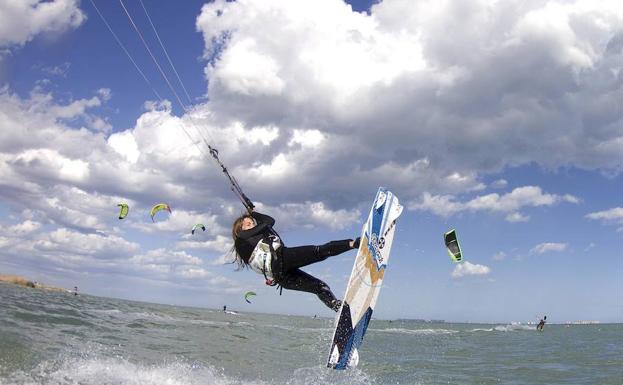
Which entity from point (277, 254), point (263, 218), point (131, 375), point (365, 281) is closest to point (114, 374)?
point (131, 375)

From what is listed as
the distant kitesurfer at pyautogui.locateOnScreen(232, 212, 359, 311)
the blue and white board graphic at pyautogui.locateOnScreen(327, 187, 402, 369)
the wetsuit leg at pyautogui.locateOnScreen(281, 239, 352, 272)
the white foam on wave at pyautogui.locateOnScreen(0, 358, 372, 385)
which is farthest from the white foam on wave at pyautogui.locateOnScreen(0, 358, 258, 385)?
the wetsuit leg at pyautogui.locateOnScreen(281, 239, 352, 272)

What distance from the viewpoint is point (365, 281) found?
7.06 metres

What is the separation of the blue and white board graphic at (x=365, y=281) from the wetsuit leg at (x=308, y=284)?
47 cm

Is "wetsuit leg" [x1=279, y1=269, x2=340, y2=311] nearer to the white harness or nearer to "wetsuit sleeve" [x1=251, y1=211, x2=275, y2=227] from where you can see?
the white harness

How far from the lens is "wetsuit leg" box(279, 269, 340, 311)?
7.23m

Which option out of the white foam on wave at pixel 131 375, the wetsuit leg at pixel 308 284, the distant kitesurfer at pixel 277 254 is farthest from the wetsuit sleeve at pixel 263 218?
the white foam on wave at pixel 131 375

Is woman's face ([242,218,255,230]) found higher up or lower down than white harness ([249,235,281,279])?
higher up

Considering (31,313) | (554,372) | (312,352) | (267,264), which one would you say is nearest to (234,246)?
(267,264)

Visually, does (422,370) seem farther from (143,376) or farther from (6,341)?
(6,341)

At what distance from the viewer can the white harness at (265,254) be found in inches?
277

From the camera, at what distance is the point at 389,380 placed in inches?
400

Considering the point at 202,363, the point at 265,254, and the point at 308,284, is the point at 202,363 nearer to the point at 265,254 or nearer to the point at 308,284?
the point at 308,284

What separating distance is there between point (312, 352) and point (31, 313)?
843cm

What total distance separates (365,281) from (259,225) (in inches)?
67.2
